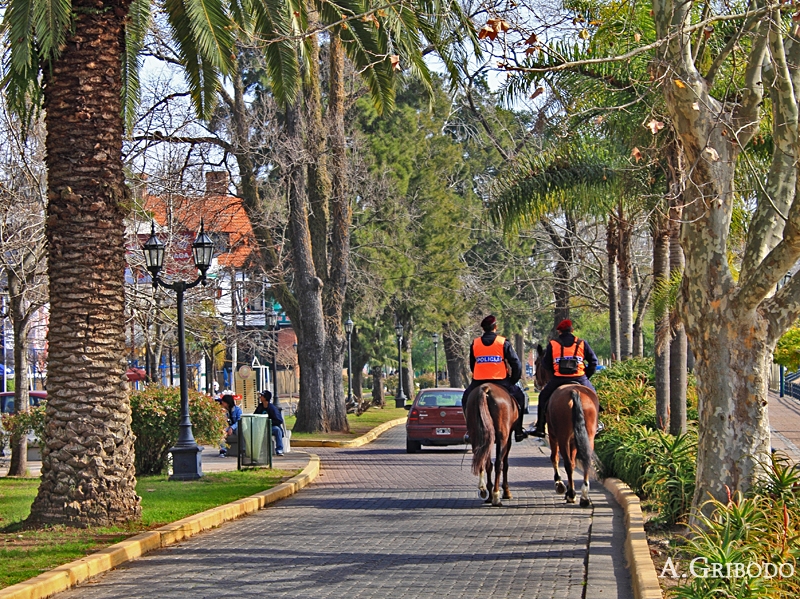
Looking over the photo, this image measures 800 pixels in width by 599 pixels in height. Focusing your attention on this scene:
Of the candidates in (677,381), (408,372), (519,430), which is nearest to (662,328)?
(677,381)

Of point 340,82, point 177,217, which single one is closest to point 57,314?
point 177,217

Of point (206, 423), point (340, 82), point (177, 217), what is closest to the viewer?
point (206, 423)

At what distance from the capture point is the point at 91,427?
42.1 ft

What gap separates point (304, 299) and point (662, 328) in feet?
47.5

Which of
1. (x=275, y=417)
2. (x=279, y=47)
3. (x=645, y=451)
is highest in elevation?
(x=279, y=47)

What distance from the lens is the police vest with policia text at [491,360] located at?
49.4 ft

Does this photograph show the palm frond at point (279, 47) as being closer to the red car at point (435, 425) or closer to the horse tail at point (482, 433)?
the horse tail at point (482, 433)

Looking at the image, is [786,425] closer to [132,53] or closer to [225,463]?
[225,463]

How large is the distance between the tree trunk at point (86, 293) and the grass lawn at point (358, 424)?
19013 millimetres

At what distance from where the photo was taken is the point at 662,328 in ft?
68.9

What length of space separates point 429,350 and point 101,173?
85.3 meters

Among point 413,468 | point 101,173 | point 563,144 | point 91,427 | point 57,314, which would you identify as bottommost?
point 413,468

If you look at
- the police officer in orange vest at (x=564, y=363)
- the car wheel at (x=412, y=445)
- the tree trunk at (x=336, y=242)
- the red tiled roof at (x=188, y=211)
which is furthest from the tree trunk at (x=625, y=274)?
the police officer in orange vest at (x=564, y=363)

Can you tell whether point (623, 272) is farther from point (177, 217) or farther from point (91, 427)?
point (91, 427)
